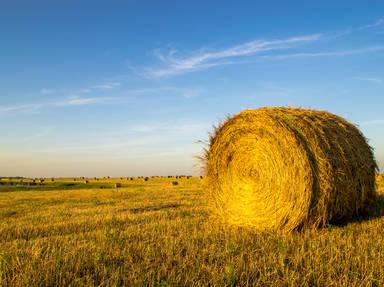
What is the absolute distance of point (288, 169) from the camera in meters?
8.16

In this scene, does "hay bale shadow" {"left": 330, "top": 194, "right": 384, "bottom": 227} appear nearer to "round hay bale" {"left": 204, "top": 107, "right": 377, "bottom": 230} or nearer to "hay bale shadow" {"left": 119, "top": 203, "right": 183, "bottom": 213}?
"round hay bale" {"left": 204, "top": 107, "right": 377, "bottom": 230}

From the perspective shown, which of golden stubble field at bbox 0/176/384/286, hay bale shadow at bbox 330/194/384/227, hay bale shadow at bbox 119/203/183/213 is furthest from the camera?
hay bale shadow at bbox 119/203/183/213

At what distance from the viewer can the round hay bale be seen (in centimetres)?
789

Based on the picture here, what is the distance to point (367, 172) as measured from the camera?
916cm

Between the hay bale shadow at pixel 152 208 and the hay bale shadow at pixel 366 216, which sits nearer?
the hay bale shadow at pixel 366 216

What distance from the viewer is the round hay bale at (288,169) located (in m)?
7.89

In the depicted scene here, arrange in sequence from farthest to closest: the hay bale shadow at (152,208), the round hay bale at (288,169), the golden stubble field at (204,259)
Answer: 1. the hay bale shadow at (152,208)
2. the round hay bale at (288,169)
3. the golden stubble field at (204,259)

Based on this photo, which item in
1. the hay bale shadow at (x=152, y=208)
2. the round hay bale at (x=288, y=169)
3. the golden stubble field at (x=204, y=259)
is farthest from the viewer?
the hay bale shadow at (x=152, y=208)

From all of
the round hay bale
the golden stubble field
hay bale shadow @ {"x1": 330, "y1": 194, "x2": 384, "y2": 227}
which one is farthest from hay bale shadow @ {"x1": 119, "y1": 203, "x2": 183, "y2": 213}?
hay bale shadow @ {"x1": 330, "y1": 194, "x2": 384, "y2": 227}

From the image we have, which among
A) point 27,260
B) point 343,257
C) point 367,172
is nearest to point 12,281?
point 27,260

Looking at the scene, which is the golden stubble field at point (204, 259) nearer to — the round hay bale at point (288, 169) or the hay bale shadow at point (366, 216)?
the round hay bale at point (288, 169)

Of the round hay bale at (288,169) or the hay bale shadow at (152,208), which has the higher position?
the round hay bale at (288,169)

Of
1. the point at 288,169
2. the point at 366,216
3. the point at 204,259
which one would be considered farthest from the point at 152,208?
the point at 204,259

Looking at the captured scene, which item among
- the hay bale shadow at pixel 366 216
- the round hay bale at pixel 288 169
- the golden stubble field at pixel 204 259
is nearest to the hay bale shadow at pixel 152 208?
the round hay bale at pixel 288 169
